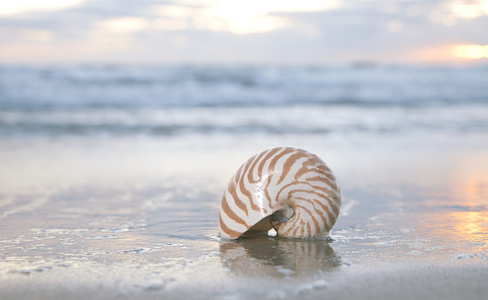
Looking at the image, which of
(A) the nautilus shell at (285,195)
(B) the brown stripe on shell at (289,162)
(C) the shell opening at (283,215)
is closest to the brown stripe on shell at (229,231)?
(A) the nautilus shell at (285,195)

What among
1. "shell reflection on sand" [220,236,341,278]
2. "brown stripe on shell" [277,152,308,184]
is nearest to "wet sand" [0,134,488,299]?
"shell reflection on sand" [220,236,341,278]

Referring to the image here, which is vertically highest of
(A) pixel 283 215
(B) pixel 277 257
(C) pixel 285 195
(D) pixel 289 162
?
(D) pixel 289 162

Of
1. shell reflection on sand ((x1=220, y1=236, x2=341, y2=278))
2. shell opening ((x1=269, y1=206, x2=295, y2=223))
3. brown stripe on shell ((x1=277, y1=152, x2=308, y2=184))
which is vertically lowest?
shell reflection on sand ((x1=220, y1=236, x2=341, y2=278))

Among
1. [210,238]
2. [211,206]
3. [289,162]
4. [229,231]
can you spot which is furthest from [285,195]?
[211,206]

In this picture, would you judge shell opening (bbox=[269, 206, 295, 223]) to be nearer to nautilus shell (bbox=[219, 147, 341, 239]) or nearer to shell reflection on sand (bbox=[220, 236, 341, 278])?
nautilus shell (bbox=[219, 147, 341, 239])

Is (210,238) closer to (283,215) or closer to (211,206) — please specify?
(283,215)

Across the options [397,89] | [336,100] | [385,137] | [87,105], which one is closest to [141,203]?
[385,137]
